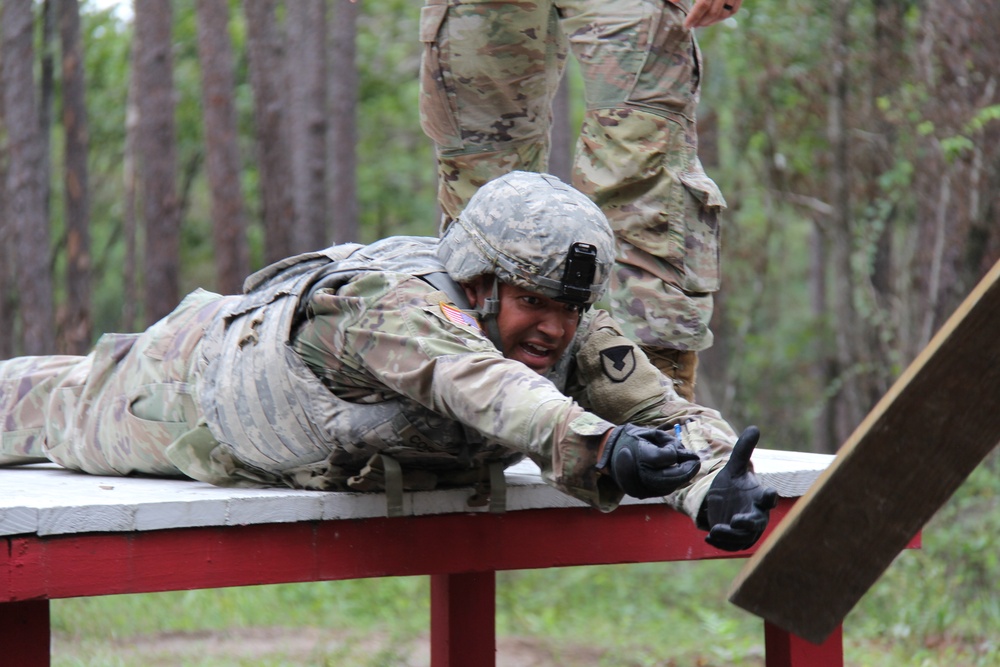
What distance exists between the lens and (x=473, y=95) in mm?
3477

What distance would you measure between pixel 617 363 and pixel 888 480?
3.67 ft

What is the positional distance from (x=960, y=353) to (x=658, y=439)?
0.63 m

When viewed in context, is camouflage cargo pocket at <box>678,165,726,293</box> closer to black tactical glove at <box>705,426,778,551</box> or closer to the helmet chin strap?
the helmet chin strap

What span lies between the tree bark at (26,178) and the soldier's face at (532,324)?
635 centimetres

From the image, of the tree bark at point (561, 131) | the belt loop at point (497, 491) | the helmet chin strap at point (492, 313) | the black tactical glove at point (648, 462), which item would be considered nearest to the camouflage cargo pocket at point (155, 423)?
the belt loop at point (497, 491)

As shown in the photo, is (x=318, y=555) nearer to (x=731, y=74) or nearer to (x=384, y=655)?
(x=384, y=655)

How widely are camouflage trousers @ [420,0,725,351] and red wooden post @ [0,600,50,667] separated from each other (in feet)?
5.20

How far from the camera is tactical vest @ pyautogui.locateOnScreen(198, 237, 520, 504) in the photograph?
2.78 metres

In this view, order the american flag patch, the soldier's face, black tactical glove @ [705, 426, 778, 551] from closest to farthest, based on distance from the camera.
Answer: black tactical glove @ [705, 426, 778, 551] → the american flag patch → the soldier's face

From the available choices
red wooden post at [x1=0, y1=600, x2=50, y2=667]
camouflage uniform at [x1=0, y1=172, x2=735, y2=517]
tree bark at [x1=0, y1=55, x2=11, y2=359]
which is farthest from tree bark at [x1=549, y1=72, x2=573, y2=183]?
red wooden post at [x1=0, y1=600, x2=50, y2=667]

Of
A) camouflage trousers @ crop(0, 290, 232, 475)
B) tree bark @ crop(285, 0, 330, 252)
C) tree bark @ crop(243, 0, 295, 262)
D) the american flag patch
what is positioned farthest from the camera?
tree bark @ crop(285, 0, 330, 252)

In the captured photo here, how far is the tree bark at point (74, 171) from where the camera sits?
9.06 meters

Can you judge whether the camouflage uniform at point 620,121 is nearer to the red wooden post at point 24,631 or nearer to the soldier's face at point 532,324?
the soldier's face at point 532,324

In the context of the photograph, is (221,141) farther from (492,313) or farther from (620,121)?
(492,313)
